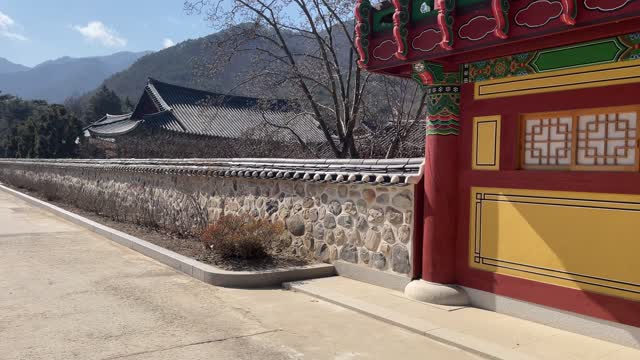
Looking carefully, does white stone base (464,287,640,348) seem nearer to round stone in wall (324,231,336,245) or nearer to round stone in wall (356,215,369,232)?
round stone in wall (356,215,369,232)

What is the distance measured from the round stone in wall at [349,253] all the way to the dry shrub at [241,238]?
137 centimetres

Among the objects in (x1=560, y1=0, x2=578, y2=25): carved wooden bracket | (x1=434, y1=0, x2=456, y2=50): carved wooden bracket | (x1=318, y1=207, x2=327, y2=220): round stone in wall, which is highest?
(x1=434, y1=0, x2=456, y2=50): carved wooden bracket

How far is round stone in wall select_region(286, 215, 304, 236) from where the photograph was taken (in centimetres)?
963

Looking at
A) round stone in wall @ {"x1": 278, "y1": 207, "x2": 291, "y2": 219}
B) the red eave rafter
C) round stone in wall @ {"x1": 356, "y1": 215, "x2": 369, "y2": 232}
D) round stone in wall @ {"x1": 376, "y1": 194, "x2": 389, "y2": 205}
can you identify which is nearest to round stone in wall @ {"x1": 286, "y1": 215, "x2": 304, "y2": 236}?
round stone in wall @ {"x1": 278, "y1": 207, "x2": 291, "y2": 219}

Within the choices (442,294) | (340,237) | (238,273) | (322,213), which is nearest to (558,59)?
(442,294)

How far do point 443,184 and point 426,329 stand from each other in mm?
1967

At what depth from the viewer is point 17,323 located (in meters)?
6.14

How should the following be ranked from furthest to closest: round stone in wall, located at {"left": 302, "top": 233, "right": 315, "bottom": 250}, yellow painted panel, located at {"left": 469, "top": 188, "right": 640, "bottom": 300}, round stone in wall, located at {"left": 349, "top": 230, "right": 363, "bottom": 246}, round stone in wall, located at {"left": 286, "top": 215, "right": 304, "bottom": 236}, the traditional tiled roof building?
the traditional tiled roof building, round stone in wall, located at {"left": 286, "top": 215, "right": 304, "bottom": 236}, round stone in wall, located at {"left": 302, "top": 233, "right": 315, "bottom": 250}, round stone in wall, located at {"left": 349, "top": 230, "right": 363, "bottom": 246}, yellow painted panel, located at {"left": 469, "top": 188, "right": 640, "bottom": 300}

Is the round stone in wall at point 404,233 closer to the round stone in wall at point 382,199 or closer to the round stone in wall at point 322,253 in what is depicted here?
the round stone in wall at point 382,199

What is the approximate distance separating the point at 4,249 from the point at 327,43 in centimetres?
895

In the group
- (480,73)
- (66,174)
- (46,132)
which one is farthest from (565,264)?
(46,132)

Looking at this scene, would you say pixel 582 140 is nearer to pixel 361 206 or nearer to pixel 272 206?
pixel 361 206

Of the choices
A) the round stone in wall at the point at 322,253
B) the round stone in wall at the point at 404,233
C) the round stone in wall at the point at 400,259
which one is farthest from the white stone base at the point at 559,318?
the round stone in wall at the point at 322,253

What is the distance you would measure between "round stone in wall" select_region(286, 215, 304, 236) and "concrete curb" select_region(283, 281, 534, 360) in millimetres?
1870
